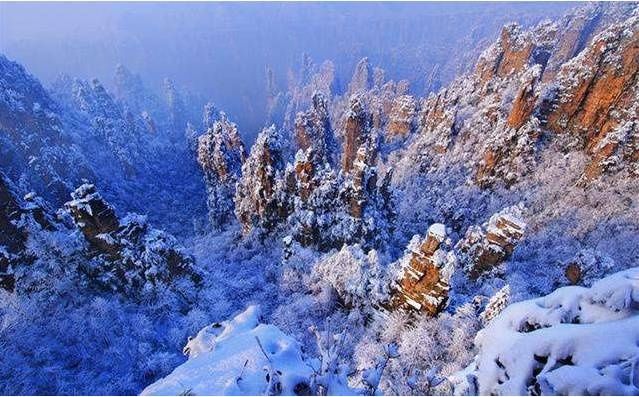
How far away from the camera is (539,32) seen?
8588 centimetres

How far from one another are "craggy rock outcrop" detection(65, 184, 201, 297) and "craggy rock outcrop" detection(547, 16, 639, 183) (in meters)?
57.8

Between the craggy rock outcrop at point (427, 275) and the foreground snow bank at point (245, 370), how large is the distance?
64.0 feet

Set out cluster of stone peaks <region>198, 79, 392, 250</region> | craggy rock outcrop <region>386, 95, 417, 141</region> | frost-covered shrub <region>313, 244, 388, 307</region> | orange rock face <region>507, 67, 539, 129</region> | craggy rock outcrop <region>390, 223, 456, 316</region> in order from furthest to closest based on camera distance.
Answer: craggy rock outcrop <region>386, 95, 417, 141</region>
orange rock face <region>507, 67, 539, 129</region>
cluster of stone peaks <region>198, 79, 392, 250</region>
frost-covered shrub <region>313, 244, 388, 307</region>
craggy rock outcrop <region>390, 223, 456, 316</region>

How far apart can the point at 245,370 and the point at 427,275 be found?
2262 centimetres

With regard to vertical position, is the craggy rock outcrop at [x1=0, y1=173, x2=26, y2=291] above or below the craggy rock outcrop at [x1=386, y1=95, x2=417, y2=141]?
below

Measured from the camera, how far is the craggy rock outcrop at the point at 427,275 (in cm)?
2800

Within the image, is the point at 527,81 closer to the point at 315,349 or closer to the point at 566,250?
the point at 566,250

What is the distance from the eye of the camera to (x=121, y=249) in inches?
1350

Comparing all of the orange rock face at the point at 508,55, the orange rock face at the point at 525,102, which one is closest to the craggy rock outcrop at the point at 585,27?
the orange rock face at the point at 508,55

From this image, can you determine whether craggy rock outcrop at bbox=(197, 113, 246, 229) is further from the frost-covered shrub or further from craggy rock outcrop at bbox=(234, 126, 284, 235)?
the frost-covered shrub

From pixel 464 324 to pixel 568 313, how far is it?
22.9 meters

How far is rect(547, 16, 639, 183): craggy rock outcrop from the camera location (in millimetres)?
49062

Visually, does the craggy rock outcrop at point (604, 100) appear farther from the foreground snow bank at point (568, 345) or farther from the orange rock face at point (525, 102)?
the foreground snow bank at point (568, 345)

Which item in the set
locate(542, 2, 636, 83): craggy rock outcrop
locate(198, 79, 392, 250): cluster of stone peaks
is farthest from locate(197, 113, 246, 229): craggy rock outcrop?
locate(542, 2, 636, 83): craggy rock outcrop
